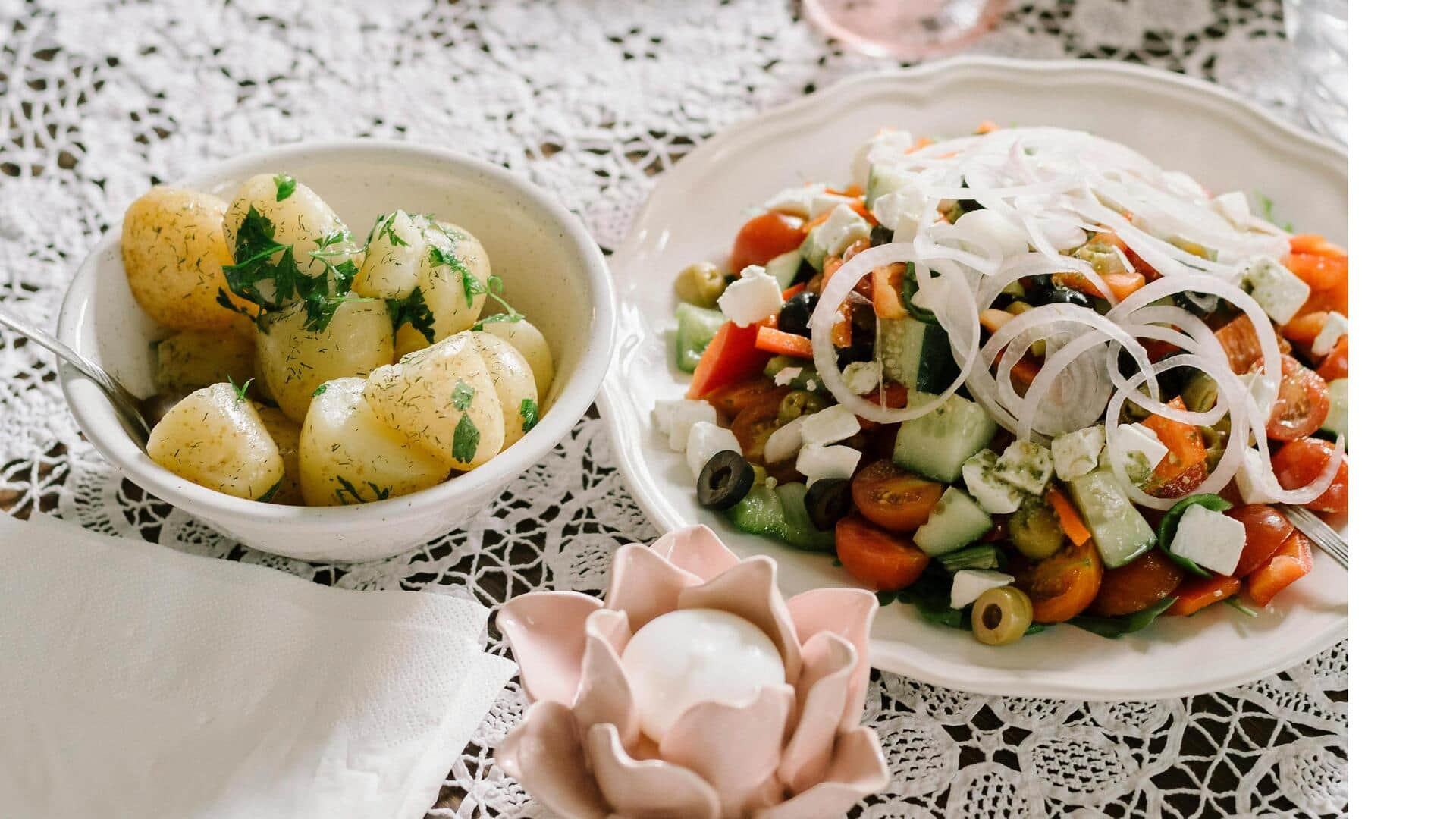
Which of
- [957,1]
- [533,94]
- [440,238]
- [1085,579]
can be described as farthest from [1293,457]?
[533,94]

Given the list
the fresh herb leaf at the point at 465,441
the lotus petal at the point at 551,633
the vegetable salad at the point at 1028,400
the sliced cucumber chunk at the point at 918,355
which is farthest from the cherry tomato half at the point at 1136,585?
the fresh herb leaf at the point at 465,441

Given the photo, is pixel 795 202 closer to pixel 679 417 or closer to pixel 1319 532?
pixel 679 417

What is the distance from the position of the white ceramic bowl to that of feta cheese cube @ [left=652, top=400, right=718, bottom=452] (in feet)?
0.56

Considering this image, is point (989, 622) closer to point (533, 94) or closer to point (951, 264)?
point (951, 264)

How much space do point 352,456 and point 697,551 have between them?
0.38 m

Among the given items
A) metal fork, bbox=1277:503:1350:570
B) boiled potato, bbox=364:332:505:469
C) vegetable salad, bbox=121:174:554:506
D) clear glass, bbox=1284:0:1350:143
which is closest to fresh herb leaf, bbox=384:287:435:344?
vegetable salad, bbox=121:174:554:506

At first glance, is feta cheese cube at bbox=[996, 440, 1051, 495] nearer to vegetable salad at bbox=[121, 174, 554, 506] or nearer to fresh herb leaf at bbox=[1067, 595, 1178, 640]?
fresh herb leaf at bbox=[1067, 595, 1178, 640]

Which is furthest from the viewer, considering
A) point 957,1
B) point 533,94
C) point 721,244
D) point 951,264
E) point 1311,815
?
point 957,1

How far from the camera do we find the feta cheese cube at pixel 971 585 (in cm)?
133

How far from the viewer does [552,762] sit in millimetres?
967

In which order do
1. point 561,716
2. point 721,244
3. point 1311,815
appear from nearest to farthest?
point 561,716
point 1311,815
point 721,244

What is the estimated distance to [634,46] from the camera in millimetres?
2221

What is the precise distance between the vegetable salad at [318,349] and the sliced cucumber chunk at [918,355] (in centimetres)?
45

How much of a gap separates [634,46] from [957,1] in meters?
0.69
